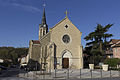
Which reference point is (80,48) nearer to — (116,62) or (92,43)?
(116,62)

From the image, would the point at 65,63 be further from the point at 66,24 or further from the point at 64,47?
the point at 66,24

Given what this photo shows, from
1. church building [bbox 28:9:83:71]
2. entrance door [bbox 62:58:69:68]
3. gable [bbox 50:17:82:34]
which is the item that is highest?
gable [bbox 50:17:82:34]

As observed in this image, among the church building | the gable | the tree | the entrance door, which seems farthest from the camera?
the tree

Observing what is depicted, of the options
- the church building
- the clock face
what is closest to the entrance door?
the church building

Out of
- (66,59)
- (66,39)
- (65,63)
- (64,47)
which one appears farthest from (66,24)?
(65,63)

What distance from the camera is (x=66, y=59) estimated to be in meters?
29.9

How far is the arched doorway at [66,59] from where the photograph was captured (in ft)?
97.8

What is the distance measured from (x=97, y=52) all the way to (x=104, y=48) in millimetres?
8150

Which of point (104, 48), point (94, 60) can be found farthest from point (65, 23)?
point (104, 48)

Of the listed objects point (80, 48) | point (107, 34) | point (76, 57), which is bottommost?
point (76, 57)

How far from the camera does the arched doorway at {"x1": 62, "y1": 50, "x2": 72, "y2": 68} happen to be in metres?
29.8

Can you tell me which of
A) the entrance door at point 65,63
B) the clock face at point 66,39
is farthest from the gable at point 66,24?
the entrance door at point 65,63

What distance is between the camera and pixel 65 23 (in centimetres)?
3109

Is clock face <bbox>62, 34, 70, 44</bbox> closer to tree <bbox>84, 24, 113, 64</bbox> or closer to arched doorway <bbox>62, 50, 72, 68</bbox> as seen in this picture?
arched doorway <bbox>62, 50, 72, 68</bbox>
